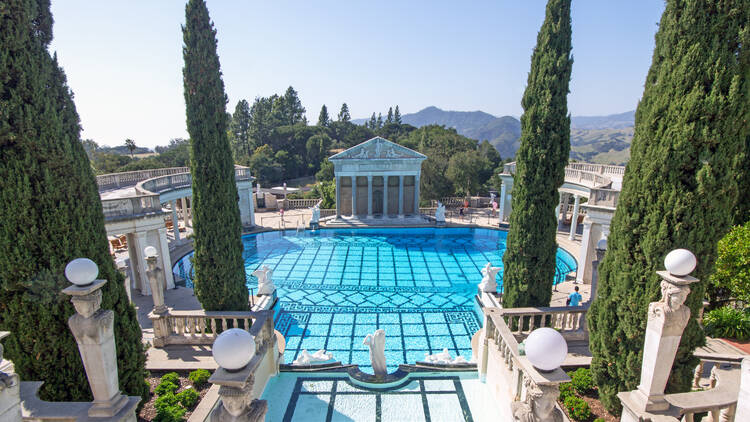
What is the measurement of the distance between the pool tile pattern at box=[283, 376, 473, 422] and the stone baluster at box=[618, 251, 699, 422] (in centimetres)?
316

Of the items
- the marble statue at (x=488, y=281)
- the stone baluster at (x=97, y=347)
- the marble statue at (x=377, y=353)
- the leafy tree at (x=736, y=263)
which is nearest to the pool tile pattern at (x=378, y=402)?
the marble statue at (x=377, y=353)

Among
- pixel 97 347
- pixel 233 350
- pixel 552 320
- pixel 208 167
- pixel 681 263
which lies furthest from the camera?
pixel 208 167

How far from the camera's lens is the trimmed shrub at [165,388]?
6785 millimetres

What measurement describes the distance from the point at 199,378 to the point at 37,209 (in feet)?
13.7

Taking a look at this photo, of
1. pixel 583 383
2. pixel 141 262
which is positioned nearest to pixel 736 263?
pixel 583 383

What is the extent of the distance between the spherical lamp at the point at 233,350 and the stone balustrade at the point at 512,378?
9.88ft

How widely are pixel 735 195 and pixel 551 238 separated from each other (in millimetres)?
4116

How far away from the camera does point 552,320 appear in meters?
8.93

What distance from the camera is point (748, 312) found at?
8.45 meters

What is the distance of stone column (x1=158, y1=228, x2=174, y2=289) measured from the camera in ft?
50.3

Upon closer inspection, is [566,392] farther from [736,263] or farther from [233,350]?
[233,350]

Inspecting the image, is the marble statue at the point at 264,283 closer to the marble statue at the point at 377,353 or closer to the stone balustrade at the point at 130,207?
the marble statue at the point at 377,353

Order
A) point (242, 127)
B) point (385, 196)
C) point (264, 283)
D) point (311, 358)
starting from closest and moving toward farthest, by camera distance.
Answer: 1. point (311, 358)
2. point (264, 283)
3. point (385, 196)
4. point (242, 127)

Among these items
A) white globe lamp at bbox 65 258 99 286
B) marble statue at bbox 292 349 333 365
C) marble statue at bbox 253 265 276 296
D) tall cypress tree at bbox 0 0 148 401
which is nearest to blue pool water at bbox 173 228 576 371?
marble statue at bbox 253 265 276 296
